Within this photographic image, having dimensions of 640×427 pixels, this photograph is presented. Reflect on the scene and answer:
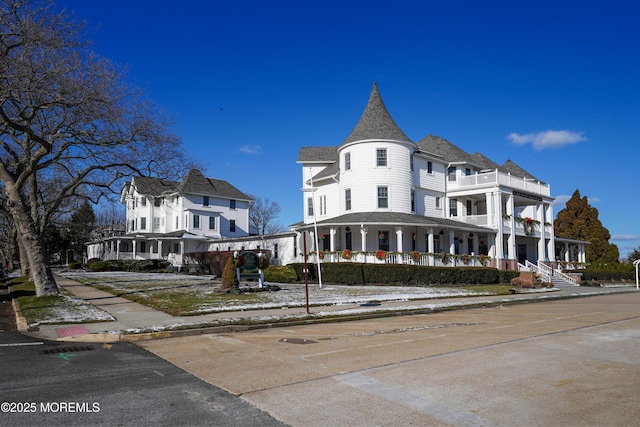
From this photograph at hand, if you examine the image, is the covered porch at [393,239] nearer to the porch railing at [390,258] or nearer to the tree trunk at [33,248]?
the porch railing at [390,258]

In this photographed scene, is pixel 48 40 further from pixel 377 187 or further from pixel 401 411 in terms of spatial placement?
pixel 377 187

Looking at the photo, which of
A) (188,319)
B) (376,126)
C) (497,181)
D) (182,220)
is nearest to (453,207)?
(497,181)

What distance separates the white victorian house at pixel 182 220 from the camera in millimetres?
55656

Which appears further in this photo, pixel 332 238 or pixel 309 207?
pixel 309 207

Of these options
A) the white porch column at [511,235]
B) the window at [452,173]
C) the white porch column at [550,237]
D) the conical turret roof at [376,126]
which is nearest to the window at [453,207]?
the window at [452,173]

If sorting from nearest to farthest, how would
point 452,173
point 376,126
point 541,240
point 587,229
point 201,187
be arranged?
point 376,126
point 452,173
point 541,240
point 201,187
point 587,229

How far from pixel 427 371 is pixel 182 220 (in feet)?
170

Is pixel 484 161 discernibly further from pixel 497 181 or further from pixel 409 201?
pixel 409 201

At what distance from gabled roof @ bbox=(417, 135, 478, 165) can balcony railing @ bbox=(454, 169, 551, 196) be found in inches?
79.2

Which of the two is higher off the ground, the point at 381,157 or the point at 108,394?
the point at 381,157

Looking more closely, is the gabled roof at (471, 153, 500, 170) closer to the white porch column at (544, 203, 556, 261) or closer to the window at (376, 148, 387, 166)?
the white porch column at (544, 203, 556, 261)

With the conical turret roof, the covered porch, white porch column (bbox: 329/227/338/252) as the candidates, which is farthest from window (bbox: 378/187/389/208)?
white porch column (bbox: 329/227/338/252)

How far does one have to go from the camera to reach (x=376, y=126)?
3681cm

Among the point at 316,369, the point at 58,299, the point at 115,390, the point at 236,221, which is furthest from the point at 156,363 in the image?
the point at 236,221
